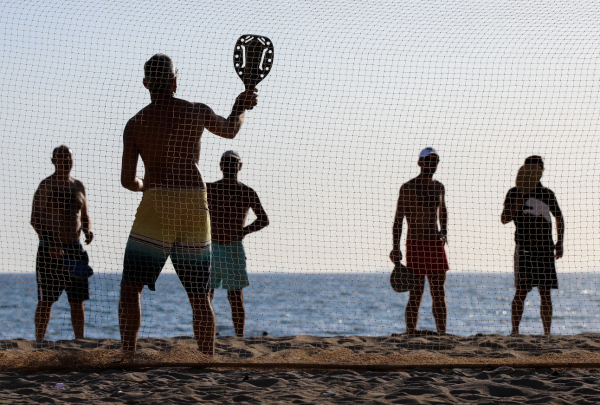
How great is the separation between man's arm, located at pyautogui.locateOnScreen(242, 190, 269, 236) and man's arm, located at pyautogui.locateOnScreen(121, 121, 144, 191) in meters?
1.75

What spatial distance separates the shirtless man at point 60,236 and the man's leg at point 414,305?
2.54m

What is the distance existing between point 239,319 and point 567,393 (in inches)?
114

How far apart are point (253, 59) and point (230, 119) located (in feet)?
1.30

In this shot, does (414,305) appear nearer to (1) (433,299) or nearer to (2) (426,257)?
(1) (433,299)

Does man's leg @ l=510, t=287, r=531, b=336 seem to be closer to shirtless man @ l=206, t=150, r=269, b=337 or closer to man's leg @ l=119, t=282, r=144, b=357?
shirtless man @ l=206, t=150, r=269, b=337

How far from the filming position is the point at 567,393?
325 cm

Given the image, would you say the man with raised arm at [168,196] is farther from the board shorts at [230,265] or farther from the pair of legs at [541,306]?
the pair of legs at [541,306]

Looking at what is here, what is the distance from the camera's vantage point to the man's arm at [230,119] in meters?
4.05

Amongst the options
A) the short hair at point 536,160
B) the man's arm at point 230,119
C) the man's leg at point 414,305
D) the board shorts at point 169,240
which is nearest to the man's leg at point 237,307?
the man's leg at point 414,305

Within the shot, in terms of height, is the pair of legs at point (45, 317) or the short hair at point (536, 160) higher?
the short hair at point (536, 160)

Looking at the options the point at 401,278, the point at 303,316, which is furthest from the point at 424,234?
the point at 303,316

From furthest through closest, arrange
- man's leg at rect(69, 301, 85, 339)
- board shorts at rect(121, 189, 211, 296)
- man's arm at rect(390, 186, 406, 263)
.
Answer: man's arm at rect(390, 186, 406, 263), man's leg at rect(69, 301, 85, 339), board shorts at rect(121, 189, 211, 296)

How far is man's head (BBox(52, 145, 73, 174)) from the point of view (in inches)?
219

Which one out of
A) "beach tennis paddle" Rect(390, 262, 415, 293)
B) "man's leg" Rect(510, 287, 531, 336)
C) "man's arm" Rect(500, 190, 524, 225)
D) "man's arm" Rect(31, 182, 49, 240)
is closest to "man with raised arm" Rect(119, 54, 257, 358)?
"man's arm" Rect(31, 182, 49, 240)
